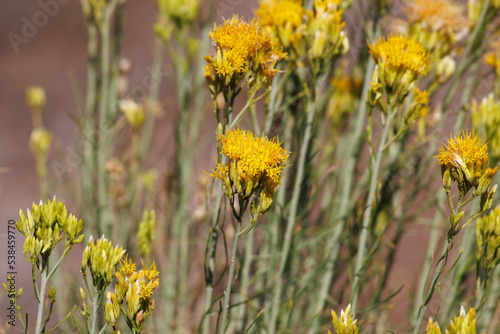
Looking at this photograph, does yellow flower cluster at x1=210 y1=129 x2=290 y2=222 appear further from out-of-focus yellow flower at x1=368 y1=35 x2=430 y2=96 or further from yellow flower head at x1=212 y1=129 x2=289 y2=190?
out-of-focus yellow flower at x1=368 y1=35 x2=430 y2=96

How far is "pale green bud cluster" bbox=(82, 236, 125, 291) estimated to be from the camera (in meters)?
0.48

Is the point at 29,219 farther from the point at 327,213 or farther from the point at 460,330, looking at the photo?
the point at 327,213

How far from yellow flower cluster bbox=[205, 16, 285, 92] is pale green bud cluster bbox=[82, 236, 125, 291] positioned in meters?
0.23

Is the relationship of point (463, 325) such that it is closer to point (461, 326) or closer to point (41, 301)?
point (461, 326)

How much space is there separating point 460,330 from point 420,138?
537 millimetres

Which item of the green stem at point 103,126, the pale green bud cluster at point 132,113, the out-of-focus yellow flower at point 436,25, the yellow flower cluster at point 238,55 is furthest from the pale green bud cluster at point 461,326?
the pale green bud cluster at point 132,113

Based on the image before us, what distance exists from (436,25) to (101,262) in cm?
69

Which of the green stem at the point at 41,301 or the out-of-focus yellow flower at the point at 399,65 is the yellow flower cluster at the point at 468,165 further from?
the green stem at the point at 41,301

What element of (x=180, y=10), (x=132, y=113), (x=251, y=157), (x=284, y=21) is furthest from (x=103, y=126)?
(x=251, y=157)

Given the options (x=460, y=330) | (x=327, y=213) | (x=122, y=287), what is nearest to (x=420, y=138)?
(x=327, y=213)

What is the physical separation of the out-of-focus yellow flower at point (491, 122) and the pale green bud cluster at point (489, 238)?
0.47 ft

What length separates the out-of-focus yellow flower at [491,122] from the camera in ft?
2.23

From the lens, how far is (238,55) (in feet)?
1.60

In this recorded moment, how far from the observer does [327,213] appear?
1.12m
